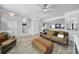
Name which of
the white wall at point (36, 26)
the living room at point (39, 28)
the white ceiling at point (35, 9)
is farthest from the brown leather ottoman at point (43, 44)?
the white ceiling at point (35, 9)

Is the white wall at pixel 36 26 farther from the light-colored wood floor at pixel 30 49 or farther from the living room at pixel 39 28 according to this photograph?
the light-colored wood floor at pixel 30 49

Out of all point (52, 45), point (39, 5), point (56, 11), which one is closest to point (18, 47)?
point (52, 45)

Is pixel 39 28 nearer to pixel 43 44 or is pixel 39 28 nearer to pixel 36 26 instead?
pixel 36 26

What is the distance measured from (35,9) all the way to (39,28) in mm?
477

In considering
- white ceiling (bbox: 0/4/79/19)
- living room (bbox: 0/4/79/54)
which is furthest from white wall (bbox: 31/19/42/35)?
white ceiling (bbox: 0/4/79/19)

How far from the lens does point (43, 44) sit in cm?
208

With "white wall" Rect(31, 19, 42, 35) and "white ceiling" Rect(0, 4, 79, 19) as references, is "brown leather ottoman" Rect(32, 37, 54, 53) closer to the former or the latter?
"white wall" Rect(31, 19, 42, 35)

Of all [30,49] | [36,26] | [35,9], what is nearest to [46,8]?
[35,9]

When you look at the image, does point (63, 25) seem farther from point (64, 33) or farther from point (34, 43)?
point (34, 43)

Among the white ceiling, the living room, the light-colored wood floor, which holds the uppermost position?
the white ceiling

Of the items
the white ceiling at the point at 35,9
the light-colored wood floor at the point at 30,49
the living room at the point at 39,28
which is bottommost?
the light-colored wood floor at the point at 30,49

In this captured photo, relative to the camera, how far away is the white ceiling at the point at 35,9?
196 centimetres

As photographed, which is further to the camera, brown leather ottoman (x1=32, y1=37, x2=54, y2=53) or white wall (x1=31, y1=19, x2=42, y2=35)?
white wall (x1=31, y1=19, x2=42, y2=35)

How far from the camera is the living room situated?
6.52 ft
